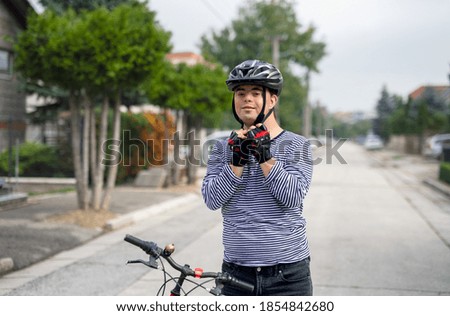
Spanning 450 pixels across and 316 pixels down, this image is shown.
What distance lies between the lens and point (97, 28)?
369 inches

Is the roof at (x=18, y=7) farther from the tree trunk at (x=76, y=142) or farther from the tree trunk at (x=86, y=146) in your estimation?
the tree trunk at (x=76, y=142)

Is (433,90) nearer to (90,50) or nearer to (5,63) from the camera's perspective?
(5,63)

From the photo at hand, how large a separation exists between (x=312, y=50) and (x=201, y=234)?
1507 inches

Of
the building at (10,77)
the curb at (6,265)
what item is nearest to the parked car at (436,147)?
the building at (10,77)

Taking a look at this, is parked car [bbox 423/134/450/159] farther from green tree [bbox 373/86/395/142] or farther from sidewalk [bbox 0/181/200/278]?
green tree [bbox 373/86/395/142]

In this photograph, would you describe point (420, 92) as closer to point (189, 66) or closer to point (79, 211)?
point (189, 66)

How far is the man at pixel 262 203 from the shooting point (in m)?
2.58

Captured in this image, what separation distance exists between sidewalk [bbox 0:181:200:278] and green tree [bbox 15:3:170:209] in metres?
0.79

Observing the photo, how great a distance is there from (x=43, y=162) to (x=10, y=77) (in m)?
3.48

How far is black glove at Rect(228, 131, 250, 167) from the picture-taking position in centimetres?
235

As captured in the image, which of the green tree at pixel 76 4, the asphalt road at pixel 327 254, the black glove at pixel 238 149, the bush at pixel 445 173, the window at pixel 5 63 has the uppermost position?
the green tree at pixel 76 4

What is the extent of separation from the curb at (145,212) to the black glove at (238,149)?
7305 mm

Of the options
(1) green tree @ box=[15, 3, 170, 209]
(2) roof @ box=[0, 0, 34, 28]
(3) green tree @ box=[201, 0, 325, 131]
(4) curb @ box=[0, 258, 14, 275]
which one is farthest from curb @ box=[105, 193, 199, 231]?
(3) green tree @ box=[201, 0, 325, 131]

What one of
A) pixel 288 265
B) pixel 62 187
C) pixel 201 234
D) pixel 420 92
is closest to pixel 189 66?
pixel 62 187
